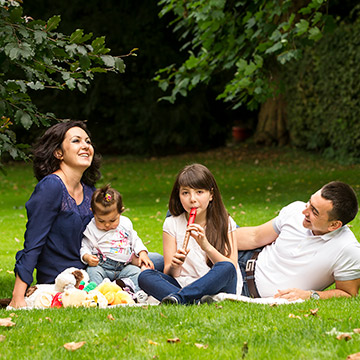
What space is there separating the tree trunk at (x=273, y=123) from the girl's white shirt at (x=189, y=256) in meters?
16.3

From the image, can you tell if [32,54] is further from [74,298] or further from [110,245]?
[110,245]

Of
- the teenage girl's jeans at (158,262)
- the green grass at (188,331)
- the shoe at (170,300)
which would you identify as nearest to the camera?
the green grass at (188,331)

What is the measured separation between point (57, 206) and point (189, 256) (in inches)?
40.6

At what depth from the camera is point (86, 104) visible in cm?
2272

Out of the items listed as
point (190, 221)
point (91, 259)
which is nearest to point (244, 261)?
point (190, 221)

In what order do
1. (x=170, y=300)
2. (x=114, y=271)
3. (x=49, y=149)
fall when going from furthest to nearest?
(x=114, y=271), (x=49, y=149), (x=170, y=300)

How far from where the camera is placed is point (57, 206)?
4941 mm

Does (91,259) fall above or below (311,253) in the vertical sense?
below

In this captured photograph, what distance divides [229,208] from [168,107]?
1166cm

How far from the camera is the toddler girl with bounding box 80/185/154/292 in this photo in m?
5.12

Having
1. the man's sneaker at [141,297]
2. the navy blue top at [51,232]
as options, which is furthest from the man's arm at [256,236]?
the navy blue top at [51,232]

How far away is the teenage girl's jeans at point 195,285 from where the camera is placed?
4488mm

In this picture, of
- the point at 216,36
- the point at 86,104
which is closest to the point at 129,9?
the point at 86,104

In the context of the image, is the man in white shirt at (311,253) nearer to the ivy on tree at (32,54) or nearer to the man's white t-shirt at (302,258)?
the man's white t-shirt at (302,258)
